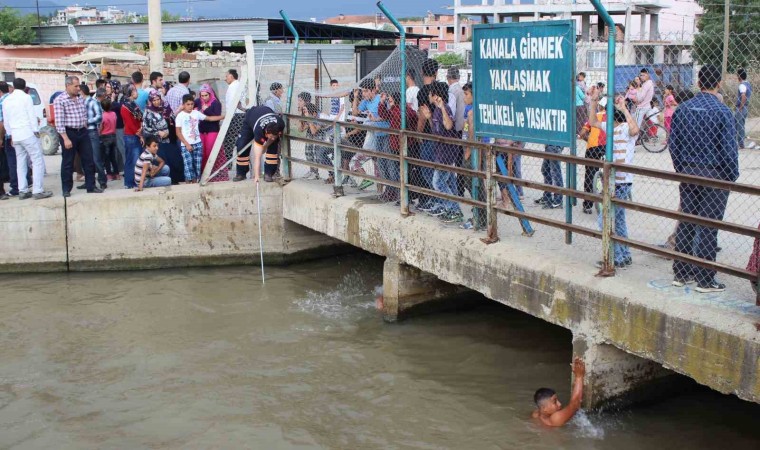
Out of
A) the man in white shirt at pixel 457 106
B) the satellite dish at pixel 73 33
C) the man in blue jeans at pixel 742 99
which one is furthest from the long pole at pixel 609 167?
the satellite dish at pixel 73 33

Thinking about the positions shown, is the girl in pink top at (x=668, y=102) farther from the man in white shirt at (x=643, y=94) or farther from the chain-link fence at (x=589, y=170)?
the man in white shirt at (x=643, y=94)

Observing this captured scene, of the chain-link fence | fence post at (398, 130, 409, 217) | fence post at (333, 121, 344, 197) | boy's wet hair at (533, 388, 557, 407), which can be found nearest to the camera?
the chain-link fence

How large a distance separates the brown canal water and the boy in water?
9 centimetres

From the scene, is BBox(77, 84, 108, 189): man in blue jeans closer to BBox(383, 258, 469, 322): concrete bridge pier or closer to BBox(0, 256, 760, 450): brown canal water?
BBox(0, 256, 760, 450): brown canal water

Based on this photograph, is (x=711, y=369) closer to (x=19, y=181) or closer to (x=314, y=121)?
(x=314, y=121)

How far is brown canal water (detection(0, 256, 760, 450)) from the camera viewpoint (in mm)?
7074

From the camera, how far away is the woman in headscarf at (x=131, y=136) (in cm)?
1262

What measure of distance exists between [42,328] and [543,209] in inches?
242

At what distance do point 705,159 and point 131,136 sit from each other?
348 inches

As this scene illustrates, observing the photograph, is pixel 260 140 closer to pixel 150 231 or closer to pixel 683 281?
pixel 150 231

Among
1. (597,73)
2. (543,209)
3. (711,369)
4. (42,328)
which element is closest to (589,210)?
(543,209)

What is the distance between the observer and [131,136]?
41.7ft

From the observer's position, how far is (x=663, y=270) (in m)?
7.16

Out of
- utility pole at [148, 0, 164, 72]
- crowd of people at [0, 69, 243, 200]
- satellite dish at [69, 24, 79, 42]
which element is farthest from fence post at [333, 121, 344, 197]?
satellite dish at [69, 24, 79, 42]
